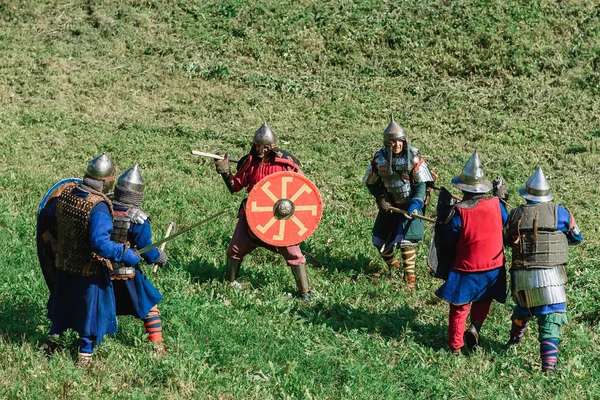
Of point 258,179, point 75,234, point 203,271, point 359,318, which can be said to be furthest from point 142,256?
point 359,318

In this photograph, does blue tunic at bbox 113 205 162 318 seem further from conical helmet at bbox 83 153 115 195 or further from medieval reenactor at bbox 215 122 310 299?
medieval reenactor at bbox 215 122 310 299

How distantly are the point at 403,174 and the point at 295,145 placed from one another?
15.3ft

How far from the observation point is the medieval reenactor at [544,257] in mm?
6355

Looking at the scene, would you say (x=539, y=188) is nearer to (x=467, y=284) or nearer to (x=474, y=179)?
(x=474, y=179)

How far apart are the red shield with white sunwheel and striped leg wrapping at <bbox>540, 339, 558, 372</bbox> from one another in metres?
2.25

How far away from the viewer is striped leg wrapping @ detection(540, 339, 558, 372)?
634cm

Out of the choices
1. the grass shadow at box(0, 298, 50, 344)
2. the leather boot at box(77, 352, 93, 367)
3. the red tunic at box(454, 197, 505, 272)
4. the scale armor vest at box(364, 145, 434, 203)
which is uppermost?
the scale armor vest at box(364, 145, 434, 203)

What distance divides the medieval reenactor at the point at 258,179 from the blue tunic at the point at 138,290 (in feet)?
4.92

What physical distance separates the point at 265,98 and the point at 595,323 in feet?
27.3

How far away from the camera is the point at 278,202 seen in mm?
7285

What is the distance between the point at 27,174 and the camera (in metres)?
10.7

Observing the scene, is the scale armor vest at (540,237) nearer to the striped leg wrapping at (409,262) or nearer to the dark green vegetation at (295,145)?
the dark green vegetation at (295,145)

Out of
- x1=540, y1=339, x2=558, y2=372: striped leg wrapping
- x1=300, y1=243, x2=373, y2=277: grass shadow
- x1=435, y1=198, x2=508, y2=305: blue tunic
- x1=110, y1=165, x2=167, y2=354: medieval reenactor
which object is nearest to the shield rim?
x1=110, y1=165, x2=167, y2=354: medieval reenactor

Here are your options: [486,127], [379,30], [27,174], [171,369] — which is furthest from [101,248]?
[379,30]
